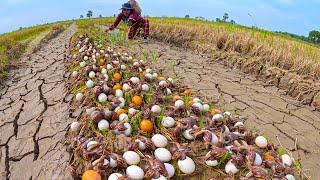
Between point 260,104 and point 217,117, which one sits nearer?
point 217,117

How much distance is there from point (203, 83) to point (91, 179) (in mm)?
4257

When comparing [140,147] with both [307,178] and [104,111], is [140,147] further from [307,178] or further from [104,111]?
[307,178]

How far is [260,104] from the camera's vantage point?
→ 5785 mm

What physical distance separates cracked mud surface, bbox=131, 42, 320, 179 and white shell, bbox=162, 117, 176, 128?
1.28m

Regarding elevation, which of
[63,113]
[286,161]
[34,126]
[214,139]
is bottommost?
[34,126]

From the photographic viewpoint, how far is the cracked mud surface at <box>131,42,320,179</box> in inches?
173

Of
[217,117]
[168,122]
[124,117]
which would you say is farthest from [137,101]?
[217,117]

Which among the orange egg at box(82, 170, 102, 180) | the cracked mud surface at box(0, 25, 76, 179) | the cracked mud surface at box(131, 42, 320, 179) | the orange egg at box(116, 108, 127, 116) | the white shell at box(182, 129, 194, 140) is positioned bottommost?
the cracked mud surface at box(0, 25, 76, 179)

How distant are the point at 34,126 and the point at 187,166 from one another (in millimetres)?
2448

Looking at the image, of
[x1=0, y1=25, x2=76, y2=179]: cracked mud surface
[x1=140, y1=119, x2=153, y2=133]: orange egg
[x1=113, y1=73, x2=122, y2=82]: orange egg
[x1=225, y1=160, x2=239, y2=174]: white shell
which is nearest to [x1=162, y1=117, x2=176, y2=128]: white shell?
[x1=140, y1=119, x2=153, y2=133]: orange egg

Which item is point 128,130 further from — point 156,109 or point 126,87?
point 126,87

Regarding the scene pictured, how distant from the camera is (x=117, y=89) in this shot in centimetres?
461

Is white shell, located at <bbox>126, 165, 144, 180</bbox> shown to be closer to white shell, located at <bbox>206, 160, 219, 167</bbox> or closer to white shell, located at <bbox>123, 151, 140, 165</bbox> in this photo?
white shell, located at <bbox>123, 151, 140, 165</bbox>

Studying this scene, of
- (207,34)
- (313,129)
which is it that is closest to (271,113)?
(313,129)
